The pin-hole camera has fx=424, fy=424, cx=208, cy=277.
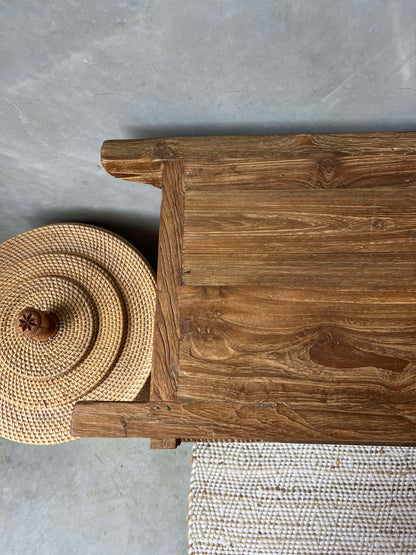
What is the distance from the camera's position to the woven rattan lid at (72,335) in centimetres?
110

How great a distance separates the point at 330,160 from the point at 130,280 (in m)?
0.62

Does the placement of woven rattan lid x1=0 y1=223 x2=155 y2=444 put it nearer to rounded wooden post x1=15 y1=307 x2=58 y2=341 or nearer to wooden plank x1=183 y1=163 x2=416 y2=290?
rounded wooden post x1=15 y1=307 x2=58 y2=341

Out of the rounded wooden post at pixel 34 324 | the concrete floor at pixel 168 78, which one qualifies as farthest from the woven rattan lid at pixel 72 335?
the concrete floor at pixel 168 78

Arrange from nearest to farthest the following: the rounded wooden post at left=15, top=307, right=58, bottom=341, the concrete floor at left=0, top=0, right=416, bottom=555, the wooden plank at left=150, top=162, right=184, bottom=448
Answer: the concrete floor at left=0, top=0, right=416, bottom=555 → the wooden plank at left=150, top=162, right=184, bottom=448 → the rounded wooden post at left=15, top=307, right=58, bottom=341

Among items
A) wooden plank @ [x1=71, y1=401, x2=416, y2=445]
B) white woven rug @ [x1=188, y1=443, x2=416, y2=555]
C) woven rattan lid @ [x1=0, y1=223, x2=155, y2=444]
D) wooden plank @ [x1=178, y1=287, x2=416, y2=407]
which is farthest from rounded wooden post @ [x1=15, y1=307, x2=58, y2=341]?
white woven rug @ [x1=188, y1=443, x2=416, y2=555]

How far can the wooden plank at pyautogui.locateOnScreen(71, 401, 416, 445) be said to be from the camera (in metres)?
0.71

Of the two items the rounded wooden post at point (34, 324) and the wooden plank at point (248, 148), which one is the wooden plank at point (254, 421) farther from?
the wooden plank at point (248, 148)

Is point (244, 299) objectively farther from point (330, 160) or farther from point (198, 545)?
point (198, 545)

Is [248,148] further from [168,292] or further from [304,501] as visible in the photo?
[304,501]

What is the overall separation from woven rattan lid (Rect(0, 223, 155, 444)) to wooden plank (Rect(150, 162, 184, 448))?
1.20 ft

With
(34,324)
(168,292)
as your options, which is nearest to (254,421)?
(168,292)

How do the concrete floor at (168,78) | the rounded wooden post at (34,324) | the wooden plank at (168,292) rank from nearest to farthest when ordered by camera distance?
the concrete floor at (168,78) → the wooden plank at (168,292) → the rounded wooden post at (34,324)

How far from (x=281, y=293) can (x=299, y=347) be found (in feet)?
0.33

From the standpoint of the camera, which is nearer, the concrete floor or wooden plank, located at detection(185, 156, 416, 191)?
the concrete floor
